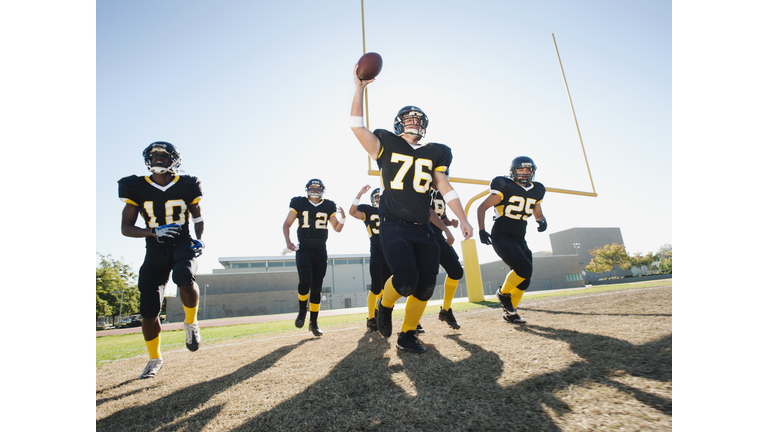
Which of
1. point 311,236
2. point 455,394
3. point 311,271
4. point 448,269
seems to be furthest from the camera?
point 311,236

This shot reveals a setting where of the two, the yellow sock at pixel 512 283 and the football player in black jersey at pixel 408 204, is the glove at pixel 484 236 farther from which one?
the football player in black jersey at pixel 408 204

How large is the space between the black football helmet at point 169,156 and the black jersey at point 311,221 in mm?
2308

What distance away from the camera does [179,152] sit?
12.2 ft

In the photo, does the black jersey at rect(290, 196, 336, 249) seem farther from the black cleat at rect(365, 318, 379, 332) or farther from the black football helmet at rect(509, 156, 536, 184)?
the black football helmet at rect(509, 156, 536, 184)

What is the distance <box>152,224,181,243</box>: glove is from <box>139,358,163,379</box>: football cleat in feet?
4.02

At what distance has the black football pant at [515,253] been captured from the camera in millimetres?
4430

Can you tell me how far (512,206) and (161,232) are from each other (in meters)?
4.55

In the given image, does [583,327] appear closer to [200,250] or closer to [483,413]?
[483,413]

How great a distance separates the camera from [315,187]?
236 inches

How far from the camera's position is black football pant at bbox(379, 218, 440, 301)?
2.94 metres

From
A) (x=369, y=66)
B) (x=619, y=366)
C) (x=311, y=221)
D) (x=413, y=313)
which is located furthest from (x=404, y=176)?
(x=311, y=221)

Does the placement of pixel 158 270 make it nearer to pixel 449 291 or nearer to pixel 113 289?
pixel 449 291

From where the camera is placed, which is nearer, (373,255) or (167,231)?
(167,231)

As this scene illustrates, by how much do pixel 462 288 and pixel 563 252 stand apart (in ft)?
86.4
